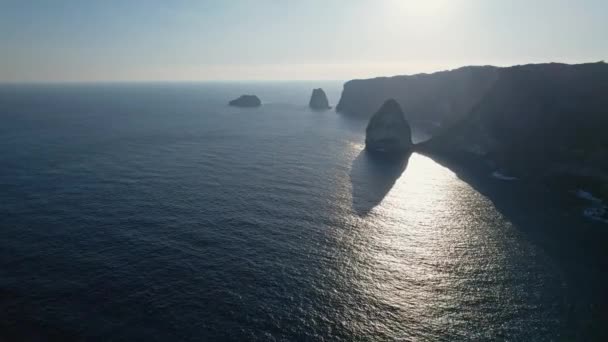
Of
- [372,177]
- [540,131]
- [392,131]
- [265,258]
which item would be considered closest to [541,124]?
[540,131]

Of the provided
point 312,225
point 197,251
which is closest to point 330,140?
point 312,225

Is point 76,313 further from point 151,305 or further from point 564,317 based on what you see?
point 564,317

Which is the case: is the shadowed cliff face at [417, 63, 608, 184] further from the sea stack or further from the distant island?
the sea stack

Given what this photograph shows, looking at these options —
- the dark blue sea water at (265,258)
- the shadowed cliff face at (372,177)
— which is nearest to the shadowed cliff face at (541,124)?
the shadowed cliff face at (372,177)

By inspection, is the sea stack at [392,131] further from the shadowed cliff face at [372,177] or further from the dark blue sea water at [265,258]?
the dark blue sea water at [265,258]

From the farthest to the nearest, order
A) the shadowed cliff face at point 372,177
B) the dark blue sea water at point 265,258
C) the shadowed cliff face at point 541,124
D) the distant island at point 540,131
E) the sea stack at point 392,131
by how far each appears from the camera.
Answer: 1. the sea stack at point 392,131
2. the shadowed cliff face at point 541,124
3. the distant island at point 540,131
4. the shadowed cliff face at point 372,177
5. the dark blue sea water at point 265,258

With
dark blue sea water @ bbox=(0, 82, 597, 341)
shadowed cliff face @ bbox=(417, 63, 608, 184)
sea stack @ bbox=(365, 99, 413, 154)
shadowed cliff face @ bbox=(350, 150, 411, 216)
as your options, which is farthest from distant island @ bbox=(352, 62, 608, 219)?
dark blue sea water @ bbox=(0, 82, 597, 341)
